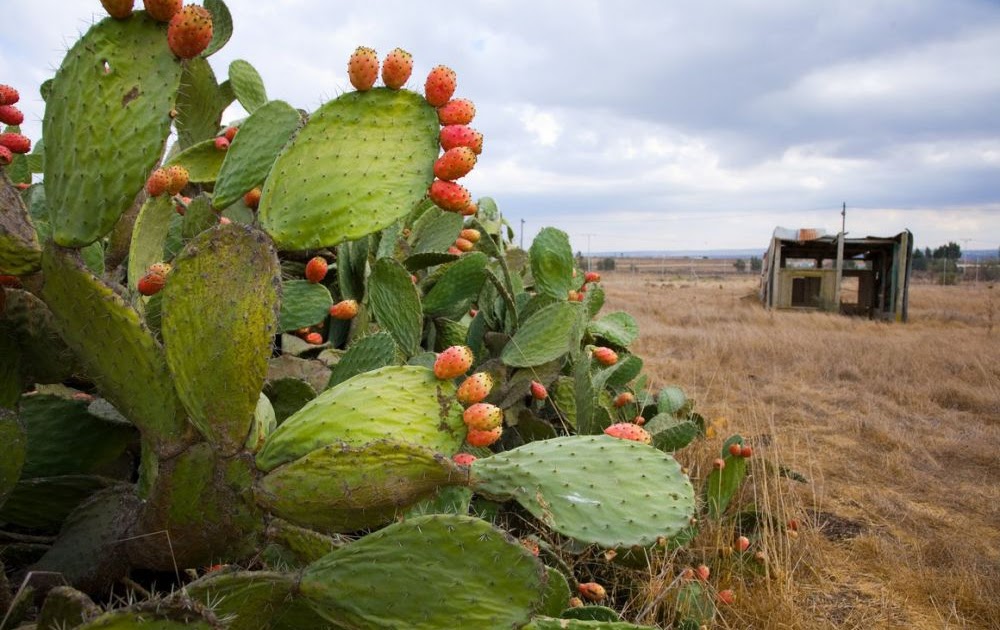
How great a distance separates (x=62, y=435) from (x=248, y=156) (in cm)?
76

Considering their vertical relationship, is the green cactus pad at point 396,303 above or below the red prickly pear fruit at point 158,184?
below

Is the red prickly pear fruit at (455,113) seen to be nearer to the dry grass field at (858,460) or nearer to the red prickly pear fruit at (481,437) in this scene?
the red prickly pear fruit at (481,437)

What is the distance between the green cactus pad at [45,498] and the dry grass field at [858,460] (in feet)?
4.80

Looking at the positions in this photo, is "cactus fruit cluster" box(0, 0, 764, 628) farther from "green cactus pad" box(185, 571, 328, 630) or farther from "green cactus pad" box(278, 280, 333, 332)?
"green cactus pad" box(278, 280, 333, 332)

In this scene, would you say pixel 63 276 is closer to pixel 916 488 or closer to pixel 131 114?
pixel 131 114

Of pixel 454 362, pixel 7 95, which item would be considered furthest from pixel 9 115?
pixel 454 362

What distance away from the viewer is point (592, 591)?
1.93m

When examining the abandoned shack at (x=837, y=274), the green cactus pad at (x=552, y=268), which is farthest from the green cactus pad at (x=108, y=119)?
the abandoned shack at (x=837, y=274)

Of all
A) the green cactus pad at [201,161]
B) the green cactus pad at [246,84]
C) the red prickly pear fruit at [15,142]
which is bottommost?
the red prickly pear fruit at [15,142]

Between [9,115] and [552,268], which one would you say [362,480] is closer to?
[9,115]

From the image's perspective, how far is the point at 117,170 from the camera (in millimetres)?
1189

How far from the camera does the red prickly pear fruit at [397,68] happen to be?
1344mm

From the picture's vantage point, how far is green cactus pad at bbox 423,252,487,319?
2.35 m

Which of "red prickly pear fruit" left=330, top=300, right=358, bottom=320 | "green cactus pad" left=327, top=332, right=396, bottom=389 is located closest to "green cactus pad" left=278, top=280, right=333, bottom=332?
"red prickly pear fruit" left=330, top=300, right=358, bottom=320
